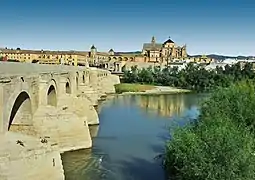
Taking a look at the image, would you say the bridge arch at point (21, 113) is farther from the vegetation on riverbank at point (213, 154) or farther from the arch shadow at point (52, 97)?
the vegetation on riverbank at point (213, 154)

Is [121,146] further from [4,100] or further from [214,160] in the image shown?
[214,160]

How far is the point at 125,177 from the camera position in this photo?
1285cm

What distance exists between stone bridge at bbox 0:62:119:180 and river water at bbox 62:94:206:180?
87cm

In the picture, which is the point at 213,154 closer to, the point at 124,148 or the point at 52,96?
the point at 124,148

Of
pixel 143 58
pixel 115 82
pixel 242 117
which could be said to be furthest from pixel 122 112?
pixel 143 58

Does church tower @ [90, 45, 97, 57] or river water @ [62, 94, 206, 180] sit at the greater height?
church tower @ [90, 45, 97, 57]

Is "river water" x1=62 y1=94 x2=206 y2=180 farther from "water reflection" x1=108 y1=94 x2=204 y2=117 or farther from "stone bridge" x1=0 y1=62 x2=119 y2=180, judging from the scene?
"stone bridge" x1=0 y1=62 x2=119 y2=180

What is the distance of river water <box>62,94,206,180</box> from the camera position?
13375 mm

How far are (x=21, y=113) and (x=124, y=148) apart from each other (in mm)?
4137

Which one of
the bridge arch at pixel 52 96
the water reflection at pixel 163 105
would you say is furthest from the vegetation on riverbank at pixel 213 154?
the water reflection at pixel 163 105

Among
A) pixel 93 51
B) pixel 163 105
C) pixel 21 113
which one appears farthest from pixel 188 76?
pixel 21 113

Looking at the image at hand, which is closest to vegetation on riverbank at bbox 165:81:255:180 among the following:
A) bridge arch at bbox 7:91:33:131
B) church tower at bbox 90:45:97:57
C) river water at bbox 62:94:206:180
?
river water at bbox 62:94:206:180

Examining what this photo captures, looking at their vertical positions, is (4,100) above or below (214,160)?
above

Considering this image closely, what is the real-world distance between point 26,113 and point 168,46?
7695cm
